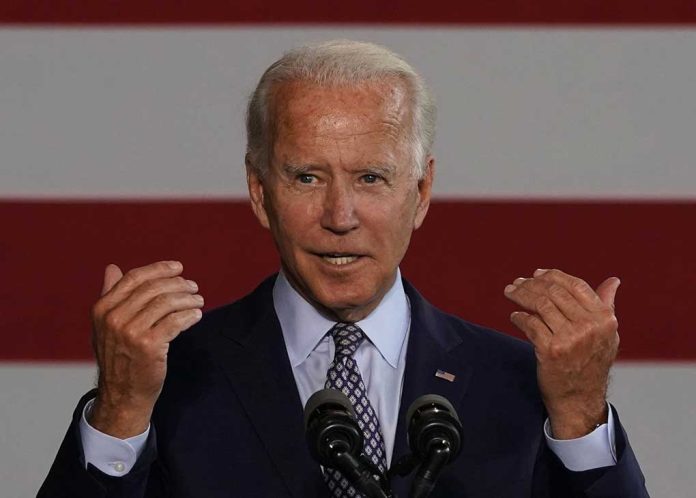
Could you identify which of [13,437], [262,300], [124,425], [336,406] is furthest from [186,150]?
[336,406]

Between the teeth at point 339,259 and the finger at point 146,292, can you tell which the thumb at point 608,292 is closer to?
the teeth at point 339,259

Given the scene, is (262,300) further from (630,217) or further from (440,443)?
(630,217)

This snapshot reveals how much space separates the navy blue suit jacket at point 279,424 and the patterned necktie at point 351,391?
22mm

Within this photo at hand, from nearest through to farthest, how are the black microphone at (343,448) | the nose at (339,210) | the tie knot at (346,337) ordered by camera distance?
the black microphone at (343,448) < the nose at (339,210) < the tie knot at (346,337)

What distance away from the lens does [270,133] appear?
Result: 1.83 meters

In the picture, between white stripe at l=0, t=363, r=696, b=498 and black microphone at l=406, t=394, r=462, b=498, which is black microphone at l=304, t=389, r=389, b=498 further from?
white stripe at l=0, t=363, r=696, b=498

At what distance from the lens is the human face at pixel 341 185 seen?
69.1 inches

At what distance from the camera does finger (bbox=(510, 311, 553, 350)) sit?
5.44 feet

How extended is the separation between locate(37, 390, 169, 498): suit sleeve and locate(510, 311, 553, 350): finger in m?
0.44

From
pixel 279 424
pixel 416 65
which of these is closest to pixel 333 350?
pixel 279 424

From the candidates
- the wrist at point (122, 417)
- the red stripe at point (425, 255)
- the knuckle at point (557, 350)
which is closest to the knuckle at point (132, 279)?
the wrist at point (122, 417)

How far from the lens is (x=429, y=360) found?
1.85 meters

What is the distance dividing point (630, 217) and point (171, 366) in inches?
43.5

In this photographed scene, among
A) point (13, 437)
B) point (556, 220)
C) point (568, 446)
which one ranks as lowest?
point (13, 437)
